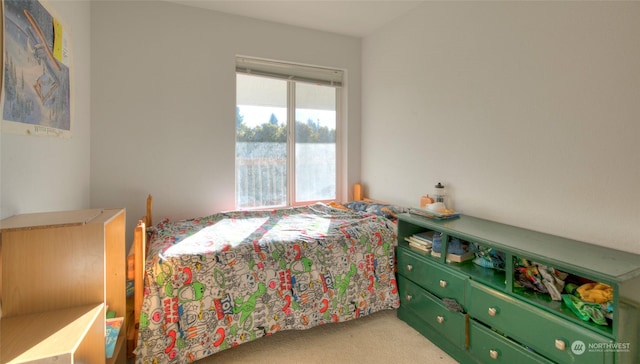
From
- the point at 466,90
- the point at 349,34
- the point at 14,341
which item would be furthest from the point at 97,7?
the point at 466,90

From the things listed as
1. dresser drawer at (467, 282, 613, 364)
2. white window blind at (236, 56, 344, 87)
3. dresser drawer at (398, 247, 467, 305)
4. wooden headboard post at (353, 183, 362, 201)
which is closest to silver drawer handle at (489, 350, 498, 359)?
dresser drawer at (467, 282, 613, 364)

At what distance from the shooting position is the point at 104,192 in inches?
103

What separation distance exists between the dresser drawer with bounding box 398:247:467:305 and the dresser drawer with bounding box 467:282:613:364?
0.09 meters

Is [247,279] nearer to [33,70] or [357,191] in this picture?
[33,70]

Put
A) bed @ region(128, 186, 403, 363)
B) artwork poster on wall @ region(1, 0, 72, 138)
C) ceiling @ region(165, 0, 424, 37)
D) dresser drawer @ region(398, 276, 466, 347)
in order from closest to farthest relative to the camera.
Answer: artwork poster on wall @ region(1, 0, 72, 138), bed @ region(128, 186, 403, 363), dresser drawer @ region(398, 276, 466, 347), ceiling @ region(165, 0, 424, 37)

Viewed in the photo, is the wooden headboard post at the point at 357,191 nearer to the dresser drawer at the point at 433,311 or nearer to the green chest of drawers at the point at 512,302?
the green chest of drawers at the point at 512,302

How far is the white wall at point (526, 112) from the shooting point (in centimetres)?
155

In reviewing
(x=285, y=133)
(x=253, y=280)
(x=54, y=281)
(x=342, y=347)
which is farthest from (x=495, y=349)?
(x=285, y=133)

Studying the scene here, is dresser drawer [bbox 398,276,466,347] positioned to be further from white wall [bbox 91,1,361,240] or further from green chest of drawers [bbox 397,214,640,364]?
white wall [bbox 91,1,361,240]

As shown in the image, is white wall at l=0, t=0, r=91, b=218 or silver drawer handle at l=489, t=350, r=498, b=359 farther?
silver drawer handle at l=489, t=350, r=498, b=359

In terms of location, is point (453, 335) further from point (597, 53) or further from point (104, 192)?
point (104, 192)

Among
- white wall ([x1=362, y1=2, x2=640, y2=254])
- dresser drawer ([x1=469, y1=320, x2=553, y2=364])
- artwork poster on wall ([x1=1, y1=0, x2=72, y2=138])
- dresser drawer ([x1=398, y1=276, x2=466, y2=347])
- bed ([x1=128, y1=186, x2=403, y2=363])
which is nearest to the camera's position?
artwork poster on wall ([x1=1, y1=0, x2=72, y2=138])

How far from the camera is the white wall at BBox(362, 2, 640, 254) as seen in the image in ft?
5.10

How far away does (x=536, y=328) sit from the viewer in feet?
4.66
